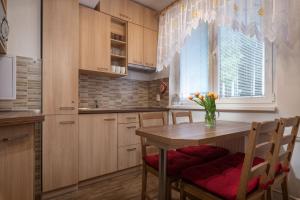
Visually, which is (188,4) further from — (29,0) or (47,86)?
(47,86)

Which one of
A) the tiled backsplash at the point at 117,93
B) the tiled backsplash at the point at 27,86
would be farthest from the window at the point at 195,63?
the tiled backsplash at the point at 27,86

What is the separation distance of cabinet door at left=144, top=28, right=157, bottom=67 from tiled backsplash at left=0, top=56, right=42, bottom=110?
64.0 inches

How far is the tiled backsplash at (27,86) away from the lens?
179 centimetres

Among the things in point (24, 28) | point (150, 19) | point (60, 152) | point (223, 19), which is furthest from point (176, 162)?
point (150, 19)

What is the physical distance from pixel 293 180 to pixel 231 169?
0.86m

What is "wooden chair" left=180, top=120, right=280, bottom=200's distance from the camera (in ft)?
3.10

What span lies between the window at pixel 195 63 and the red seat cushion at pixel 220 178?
1.32 m

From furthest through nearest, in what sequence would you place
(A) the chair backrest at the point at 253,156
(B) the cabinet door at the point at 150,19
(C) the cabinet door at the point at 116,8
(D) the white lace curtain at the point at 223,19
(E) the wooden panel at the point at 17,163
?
(B) the cabinet door at the point at 150,19 < (C) the cabinet door at the point at 116,8 < (D) the white lace curtain at the point at 223,19 < (E) the wooden panel at the point at 17,163 < (A) the chair backrest at the point at 253,156

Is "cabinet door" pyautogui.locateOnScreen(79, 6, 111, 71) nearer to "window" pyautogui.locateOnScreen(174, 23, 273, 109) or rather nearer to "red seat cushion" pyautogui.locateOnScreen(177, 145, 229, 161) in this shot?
"window" pyautogui.locateOnScreen(174, 23, 273, 109)

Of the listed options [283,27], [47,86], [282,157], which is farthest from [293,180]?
[47,86]

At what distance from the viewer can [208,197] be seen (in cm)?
107

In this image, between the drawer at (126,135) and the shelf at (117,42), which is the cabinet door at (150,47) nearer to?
the shelf at (117,42)

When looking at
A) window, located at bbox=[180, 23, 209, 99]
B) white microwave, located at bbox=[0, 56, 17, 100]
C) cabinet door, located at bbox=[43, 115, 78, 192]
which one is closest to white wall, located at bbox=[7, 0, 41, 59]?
white microwave, located at bbox=[0, 56, 17, 100]

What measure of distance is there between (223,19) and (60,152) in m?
2.33
